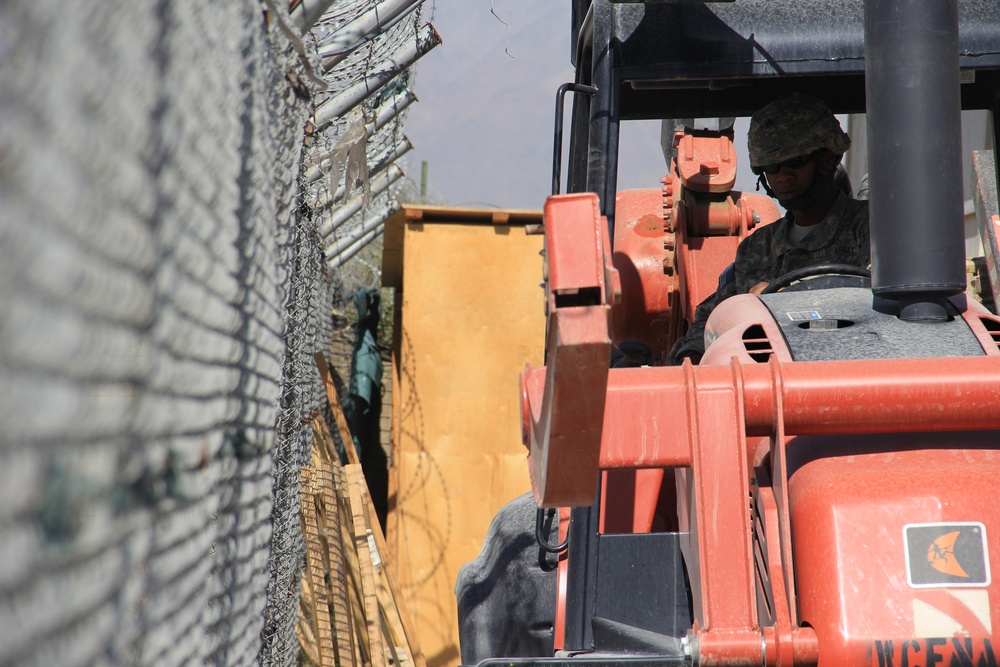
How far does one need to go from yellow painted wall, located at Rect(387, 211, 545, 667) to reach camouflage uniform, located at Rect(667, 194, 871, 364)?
20.0ft

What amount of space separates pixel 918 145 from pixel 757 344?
1.94ft

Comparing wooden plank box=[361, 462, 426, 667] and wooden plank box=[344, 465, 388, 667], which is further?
wooden plank box=[361, 462, 426, 667]

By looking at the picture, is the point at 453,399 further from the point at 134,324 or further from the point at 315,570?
the point at 134,324

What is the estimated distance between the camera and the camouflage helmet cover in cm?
330

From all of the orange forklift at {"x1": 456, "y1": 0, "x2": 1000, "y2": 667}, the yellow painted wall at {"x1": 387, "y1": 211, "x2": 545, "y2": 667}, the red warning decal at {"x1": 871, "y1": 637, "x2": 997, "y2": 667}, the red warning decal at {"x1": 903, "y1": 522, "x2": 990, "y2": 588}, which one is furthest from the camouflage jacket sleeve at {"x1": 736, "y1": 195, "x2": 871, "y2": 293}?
the yellow painted wall at {"x1": 387, "y1": 211, "x2": 545, "y2": 667}

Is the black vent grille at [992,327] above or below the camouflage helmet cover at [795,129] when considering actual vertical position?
below

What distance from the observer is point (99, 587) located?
1.42 meters

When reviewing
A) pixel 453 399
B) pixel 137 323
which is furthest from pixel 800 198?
pixel 453 399

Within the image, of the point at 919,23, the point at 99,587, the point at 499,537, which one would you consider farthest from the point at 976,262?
the point at 99,587

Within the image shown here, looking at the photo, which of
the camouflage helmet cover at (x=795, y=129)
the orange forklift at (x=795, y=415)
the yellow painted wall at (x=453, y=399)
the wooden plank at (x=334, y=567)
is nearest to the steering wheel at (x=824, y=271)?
the orange forklift at (x=795, y=415)

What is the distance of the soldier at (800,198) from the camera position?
10.8 ft

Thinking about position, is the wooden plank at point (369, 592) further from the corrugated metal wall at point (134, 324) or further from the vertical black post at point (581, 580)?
the vertical black post at point (581, 580)

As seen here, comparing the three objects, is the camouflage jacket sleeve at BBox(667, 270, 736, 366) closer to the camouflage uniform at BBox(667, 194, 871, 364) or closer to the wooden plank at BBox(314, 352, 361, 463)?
the camouflage uniform at BBox(667, 194, 871, 364)

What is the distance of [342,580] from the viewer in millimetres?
6590
